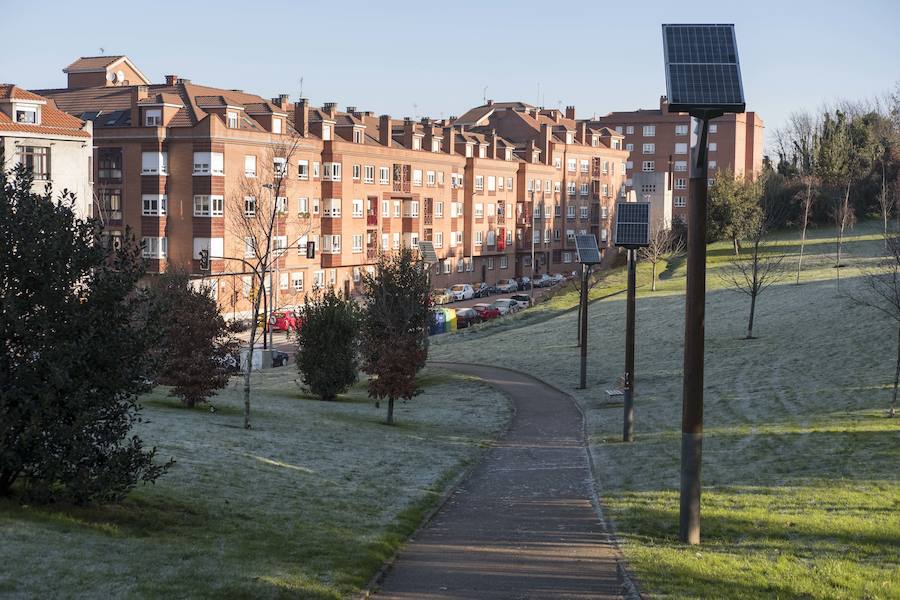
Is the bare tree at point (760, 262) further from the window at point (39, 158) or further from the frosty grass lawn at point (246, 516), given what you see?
the window at point (39, 158)

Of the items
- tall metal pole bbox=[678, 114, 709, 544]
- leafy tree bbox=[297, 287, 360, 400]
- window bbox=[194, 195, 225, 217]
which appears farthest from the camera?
window bbox=[194, 195, 225, 217]

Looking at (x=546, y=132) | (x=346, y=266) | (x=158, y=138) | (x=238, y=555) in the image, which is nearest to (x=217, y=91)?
(x=158, y=138)

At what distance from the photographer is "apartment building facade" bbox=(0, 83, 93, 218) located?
47.4 meters

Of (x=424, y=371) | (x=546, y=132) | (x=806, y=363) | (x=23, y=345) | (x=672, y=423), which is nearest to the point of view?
(x=23, y=345)

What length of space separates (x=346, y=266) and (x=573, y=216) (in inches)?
1705

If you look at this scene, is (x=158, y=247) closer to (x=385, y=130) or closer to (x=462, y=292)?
(x=385, y=130)

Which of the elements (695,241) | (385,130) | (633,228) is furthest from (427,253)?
(695,241)

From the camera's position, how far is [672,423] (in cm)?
2727

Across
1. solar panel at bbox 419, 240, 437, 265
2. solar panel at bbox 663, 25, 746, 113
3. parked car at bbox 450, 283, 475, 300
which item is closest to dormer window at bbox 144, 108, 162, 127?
solar panel at bbox 419, 240, 437, 265

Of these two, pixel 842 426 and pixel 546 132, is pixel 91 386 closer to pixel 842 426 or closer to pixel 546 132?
→ pixel 842 426

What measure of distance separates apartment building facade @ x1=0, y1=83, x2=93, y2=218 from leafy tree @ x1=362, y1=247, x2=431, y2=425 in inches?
668

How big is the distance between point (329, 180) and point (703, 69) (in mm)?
60741

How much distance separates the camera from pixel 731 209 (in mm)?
75625

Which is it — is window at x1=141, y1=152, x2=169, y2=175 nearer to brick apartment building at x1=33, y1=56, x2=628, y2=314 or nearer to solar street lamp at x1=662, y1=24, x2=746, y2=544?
brick apartment building at x1=33, y1=56, x2=628, y2=314
